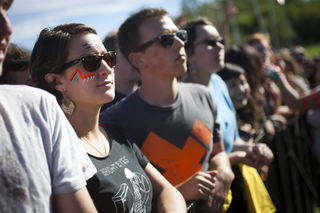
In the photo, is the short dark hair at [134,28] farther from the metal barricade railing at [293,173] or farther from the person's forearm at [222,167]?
the metal barricade railing at [293,173]

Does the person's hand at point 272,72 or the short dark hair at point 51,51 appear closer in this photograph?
the short dark hair at point 51,51

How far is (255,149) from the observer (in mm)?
2904

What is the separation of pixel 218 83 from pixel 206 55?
1.19 ft

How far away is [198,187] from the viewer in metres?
2.12

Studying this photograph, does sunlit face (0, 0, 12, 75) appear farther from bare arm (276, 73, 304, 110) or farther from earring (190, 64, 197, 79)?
bare arm (276, 73, 304, 110)

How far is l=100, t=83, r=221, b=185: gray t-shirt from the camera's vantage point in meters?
2.25

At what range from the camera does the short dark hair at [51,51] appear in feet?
5.63

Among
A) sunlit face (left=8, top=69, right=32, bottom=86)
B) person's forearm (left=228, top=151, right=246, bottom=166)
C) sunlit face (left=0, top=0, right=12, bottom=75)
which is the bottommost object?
person's forearm (left=228, top=151, right=246, bottom=166)

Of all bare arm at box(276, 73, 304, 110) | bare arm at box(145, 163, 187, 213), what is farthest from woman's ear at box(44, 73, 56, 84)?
bare arm at box(276, 73, 304, 110)

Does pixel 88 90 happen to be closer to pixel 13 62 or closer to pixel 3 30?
pixel 3 30

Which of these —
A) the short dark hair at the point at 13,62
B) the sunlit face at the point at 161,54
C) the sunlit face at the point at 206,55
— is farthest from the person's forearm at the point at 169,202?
the sunlit face at the point at 206,55

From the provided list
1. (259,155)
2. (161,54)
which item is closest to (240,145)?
(259,155)

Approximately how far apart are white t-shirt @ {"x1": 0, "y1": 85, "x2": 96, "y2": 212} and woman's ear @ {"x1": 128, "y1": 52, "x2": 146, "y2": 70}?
59.9 inches

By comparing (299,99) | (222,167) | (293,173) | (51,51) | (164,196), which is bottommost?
(293,173)
